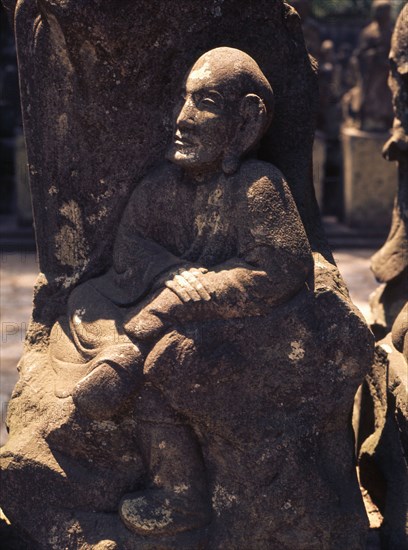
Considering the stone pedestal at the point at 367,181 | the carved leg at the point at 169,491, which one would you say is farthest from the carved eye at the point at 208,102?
the stone pedestal at the point at 367,181

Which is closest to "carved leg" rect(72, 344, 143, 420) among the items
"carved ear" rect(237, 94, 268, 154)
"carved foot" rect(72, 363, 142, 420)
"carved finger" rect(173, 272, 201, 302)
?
"carved foot" rect(72, 363, 142, 420)

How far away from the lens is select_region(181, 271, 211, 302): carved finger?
2842mm

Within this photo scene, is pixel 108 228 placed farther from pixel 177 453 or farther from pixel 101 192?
pixel 177 453

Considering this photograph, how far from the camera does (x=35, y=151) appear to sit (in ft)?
10.9

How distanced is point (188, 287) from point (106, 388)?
15.9 inches

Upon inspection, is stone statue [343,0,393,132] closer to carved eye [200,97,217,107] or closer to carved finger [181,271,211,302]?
carved eye [200,97,217,107]

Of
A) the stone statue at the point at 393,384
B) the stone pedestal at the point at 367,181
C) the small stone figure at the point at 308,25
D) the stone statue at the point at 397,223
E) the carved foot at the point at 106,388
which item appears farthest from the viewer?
the stone pedestal at the point at 367,181

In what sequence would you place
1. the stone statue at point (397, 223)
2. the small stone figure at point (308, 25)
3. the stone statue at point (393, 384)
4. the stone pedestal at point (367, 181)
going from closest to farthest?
the stone statue at point (393, 384) < the stone statue at point (397, 223) < the small stone figure at point (308, 25) < the stone pedestal at point (367, 181)

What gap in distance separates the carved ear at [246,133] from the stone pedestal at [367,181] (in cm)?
613

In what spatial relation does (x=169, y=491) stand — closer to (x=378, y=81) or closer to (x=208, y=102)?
(x=208, y=102)

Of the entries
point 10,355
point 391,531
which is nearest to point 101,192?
point 391,531

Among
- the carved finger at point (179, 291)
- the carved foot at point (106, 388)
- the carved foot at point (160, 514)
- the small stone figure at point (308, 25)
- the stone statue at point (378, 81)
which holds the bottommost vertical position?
the carved foot at point (160, 514)

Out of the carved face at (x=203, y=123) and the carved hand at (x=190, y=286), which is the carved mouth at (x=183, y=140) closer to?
the carved face at (x=203, y=123)

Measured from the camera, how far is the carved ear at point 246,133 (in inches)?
115
